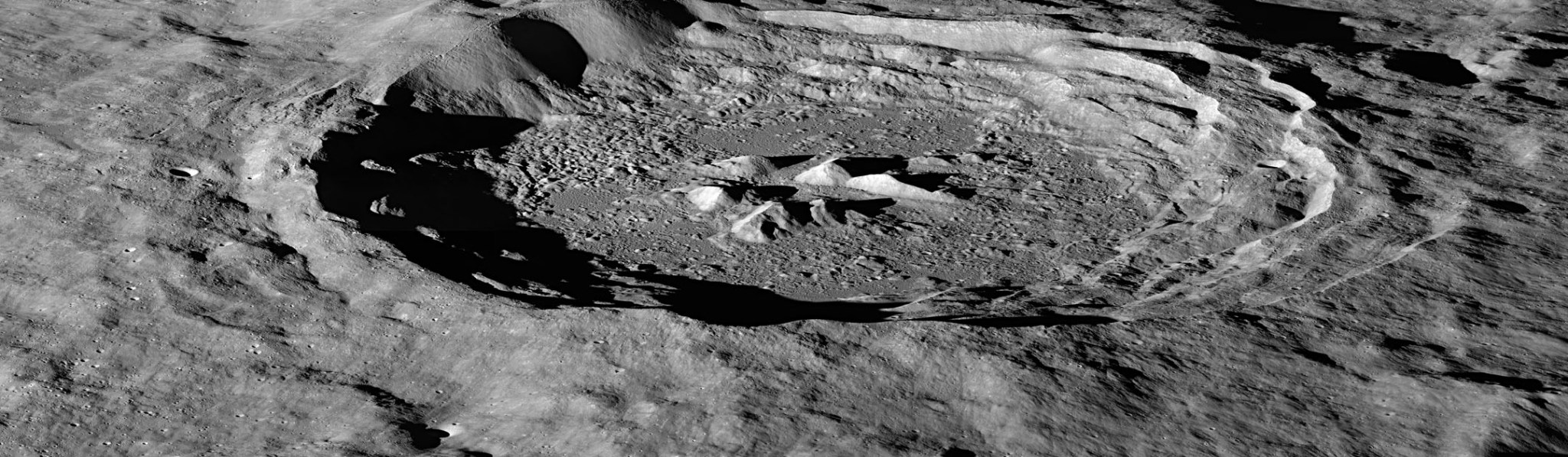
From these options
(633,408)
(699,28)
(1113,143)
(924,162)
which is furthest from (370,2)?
(633,408)

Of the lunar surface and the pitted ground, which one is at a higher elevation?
the lunar surface

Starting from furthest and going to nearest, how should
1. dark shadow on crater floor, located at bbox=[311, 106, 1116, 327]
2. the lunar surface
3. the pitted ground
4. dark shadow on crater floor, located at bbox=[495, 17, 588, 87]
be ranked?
dark shadow on crater floor, located at bbox=[495, 17, 588, 87] < the pitted ground < dark shadow on crater floor, located at bbox=[311, 106, 1116, 327] < the lunar surface

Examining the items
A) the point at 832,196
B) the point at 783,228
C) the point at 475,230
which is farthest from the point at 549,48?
the point at 783,228

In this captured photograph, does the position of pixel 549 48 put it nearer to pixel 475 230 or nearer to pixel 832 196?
pixel 475 230

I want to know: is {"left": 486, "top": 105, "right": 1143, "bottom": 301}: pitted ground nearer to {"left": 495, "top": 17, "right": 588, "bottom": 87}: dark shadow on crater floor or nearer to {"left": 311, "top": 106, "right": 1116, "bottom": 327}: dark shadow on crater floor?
{"left": 311, "top": 106, "right": 1116, "bottom": 327}: dark shadow on crater floor

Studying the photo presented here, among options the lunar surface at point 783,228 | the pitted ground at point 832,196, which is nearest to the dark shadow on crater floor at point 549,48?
the lunar surface at point 783,228

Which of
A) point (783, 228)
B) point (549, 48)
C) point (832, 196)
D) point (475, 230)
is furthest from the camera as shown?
point (549, 48)

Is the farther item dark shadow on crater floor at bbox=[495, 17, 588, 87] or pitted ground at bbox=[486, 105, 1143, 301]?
dark shadow on crater floor at bbox=[495, 17, 588, 87]

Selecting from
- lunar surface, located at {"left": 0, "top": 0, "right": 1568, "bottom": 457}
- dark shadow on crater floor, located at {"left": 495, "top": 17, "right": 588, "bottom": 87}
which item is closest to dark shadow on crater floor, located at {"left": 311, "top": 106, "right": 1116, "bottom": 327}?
lunar surface, located at {"left": 0, "top": 0, "right": 1568, "bottom": 457}

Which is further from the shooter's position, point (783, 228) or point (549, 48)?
point (549, 48)

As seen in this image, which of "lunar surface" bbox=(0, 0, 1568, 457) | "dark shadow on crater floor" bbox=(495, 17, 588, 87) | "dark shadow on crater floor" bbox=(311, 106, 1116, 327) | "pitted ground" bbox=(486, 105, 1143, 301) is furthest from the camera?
"dark shadow on crater floor" bbox=(495, 17, 588, 87)

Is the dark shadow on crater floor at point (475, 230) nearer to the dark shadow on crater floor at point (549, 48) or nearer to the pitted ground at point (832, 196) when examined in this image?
the pitted ground at point (832, 196)
